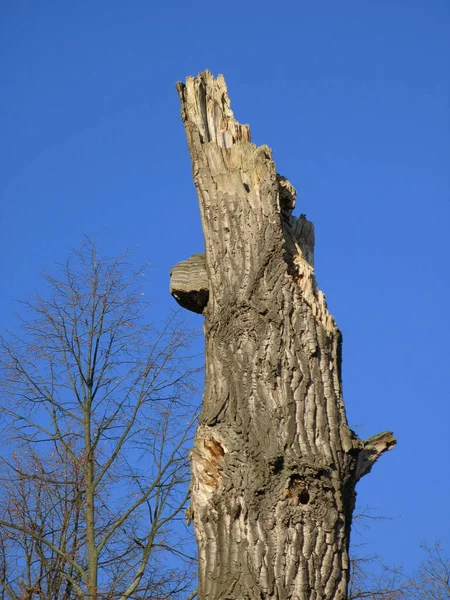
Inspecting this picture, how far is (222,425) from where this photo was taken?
5242 mm

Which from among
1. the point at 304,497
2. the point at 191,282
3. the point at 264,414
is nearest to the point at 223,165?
the point at 191,282

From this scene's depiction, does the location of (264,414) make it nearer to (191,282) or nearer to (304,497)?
(304,497)

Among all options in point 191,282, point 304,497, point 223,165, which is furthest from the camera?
point 223,165

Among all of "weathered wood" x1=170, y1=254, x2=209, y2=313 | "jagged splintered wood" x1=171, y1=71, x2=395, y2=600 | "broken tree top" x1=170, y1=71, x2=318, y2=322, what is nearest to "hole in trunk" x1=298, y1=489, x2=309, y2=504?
"jagged splintered wood" x1=171, y1=71, x2=395, y2=600

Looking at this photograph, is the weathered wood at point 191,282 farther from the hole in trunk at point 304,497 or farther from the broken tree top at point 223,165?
the hole in trunk at point 304,497

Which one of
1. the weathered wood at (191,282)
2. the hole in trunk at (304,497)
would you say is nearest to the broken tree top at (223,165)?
the weathered wood at (191,282)

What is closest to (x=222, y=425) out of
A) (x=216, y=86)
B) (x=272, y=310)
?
(x=272, y=310)

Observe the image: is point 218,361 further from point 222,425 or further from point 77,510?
point 77,510

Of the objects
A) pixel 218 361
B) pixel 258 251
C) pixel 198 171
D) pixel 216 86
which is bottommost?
pixel 218 361

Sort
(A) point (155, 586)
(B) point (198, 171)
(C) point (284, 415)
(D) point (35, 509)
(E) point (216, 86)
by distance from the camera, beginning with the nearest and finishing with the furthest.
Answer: (C) point (284, 415) → (B) point (198, 171) → (E) point (216, 86) → (A) point (155, 586) → (D) point (35, 509)

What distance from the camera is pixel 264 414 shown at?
5.15 meters

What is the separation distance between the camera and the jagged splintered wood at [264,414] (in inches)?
192

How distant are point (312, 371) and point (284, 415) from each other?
324 mm

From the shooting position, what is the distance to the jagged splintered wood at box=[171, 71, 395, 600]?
192 inches
